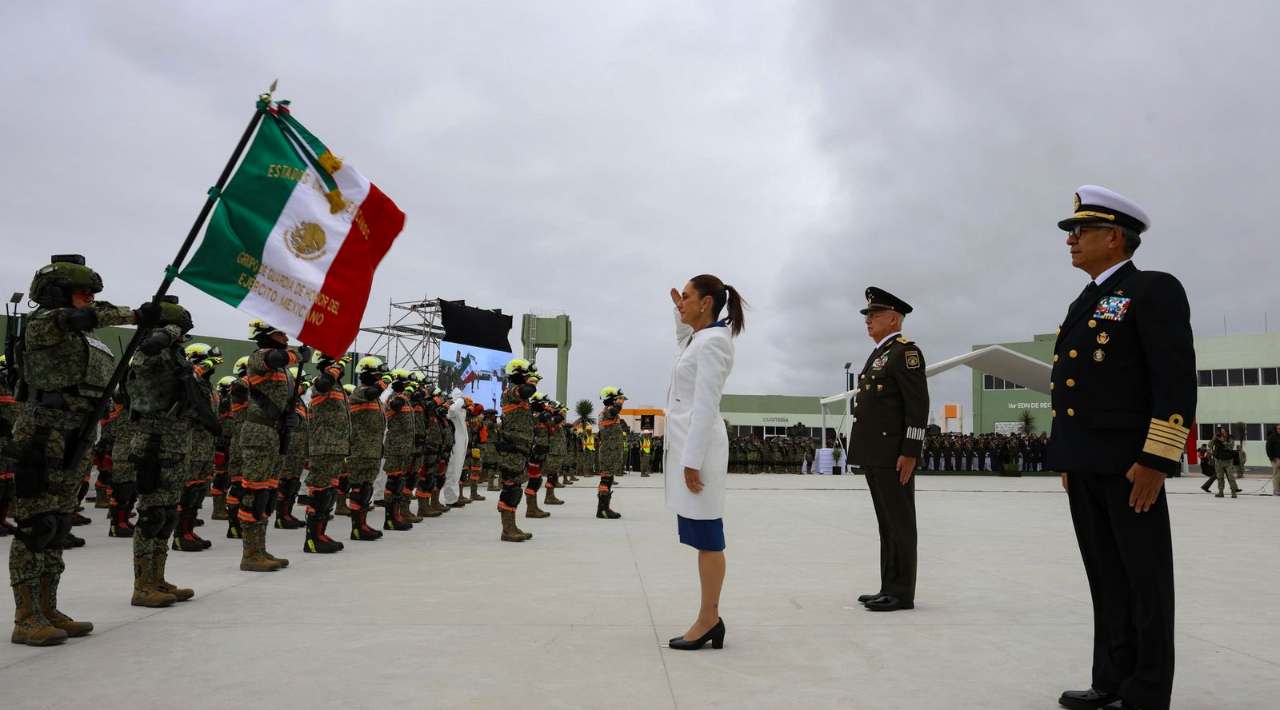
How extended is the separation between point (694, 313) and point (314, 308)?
223 cm

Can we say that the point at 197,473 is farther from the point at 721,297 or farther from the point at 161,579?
the point at 721,297

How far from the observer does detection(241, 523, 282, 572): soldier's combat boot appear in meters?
6.48

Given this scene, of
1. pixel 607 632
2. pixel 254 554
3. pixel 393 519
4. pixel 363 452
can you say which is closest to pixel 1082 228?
pixel 607 632

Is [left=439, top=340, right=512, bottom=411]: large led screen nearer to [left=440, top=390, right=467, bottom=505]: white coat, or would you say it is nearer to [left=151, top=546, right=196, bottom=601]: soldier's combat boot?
[left=440, top=390, right=467, bottom=505]: white coat

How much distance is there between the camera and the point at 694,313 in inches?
165

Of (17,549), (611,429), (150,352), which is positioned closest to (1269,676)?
(17,549)

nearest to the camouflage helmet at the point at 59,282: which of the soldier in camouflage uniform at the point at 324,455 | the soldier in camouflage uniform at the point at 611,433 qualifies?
the soldier in camouflage uniform at the point at 324,455

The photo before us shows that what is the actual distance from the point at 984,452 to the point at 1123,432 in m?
36.5

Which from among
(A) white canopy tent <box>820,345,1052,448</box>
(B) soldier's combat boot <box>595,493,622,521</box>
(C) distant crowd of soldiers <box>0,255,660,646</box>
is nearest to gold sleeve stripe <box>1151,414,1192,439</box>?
(C) distant crowd of soldiers <box>0,255,660,646</box>

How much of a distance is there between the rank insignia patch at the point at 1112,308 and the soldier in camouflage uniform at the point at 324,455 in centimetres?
683

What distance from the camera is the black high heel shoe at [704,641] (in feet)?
12.9

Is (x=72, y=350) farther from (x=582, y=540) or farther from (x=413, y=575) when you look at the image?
(x=582, y=540)

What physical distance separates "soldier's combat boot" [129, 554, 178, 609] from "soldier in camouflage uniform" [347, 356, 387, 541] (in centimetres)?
389

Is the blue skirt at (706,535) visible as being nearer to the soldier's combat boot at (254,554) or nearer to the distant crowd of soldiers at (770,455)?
the soldier's combat boot at (254,554)
